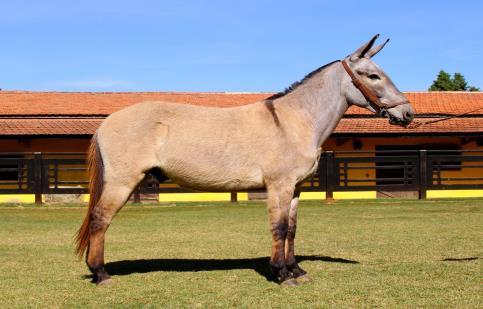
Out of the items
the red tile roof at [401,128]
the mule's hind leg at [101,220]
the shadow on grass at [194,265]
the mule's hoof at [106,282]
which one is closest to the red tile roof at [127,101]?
the red tile roof at [401,128]

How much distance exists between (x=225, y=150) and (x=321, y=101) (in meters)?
1.27

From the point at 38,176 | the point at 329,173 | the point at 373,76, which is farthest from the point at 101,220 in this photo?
the point at 329,173

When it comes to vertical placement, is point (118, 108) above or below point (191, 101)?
below

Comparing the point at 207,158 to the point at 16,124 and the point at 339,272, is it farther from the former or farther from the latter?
the point at 16,124

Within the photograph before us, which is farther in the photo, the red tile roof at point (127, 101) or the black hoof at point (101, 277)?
the red tile roof at point (127, 101)

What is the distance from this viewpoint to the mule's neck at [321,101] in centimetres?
735

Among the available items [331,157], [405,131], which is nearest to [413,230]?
[331,157]

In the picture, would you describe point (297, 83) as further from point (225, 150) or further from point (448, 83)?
point (448, 83)

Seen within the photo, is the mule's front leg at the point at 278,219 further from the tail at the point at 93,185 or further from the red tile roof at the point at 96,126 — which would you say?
the red tile roof at the point at 96,126

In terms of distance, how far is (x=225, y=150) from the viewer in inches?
277

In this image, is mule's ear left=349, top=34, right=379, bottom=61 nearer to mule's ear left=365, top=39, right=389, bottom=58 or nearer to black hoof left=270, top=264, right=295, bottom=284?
mule's ear left=365, top=39, right=389, bottom=58

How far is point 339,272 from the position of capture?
742 cm

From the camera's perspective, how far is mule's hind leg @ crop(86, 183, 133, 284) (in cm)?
682

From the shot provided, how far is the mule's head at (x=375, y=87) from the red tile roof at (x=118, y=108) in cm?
1788
